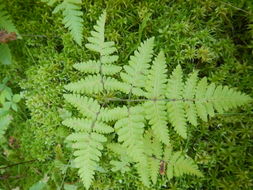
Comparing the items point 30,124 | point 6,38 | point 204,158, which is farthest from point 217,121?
point 6,38

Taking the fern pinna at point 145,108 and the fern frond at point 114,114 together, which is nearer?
the fern pinna at point 145,108

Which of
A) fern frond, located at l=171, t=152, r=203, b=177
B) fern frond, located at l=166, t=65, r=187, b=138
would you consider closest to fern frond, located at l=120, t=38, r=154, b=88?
fern frond, located at l=166, t=65, r=187, b=138

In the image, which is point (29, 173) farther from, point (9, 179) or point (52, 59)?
point (52, 59)

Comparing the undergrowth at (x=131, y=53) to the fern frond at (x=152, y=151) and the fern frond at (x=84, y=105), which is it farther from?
the fern frond at (x=84, y=105)

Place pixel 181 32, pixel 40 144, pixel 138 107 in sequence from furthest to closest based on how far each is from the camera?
1. pixel 40 144
2. pixel 181 32
3. pixel 138 107

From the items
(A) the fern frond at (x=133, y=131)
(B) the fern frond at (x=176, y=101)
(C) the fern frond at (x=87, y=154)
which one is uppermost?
(B) the fern frond at (x=176, y=101)

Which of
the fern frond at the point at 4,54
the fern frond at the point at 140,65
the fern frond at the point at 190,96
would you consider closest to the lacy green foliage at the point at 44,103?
the fern frond at the point at 4,54

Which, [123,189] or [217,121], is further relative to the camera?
[123,189]

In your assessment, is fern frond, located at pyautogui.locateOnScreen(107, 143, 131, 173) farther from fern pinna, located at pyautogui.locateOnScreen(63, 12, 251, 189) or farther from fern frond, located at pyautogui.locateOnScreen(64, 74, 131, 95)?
fern frond, located at pyautogui.locateOnScreen(64, 74, 131, 95)
